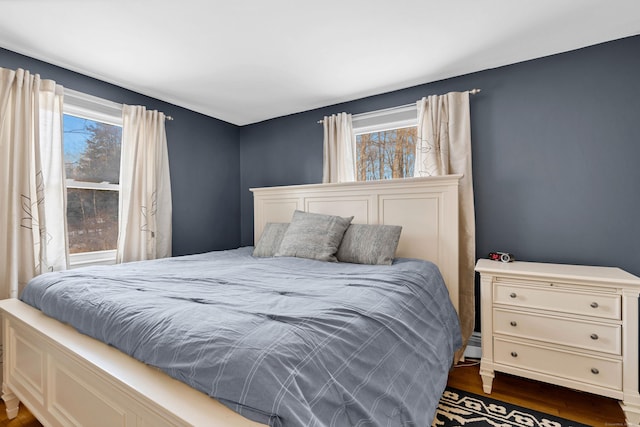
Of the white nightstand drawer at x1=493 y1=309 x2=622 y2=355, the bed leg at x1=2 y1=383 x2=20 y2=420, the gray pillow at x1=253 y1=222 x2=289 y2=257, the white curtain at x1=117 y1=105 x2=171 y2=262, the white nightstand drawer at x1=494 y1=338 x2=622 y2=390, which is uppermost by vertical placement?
the white curtain at x1=117 y1=105 x2=171 y2=262

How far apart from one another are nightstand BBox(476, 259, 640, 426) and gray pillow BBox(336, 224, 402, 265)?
592 mm

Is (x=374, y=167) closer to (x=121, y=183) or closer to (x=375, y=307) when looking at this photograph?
(x=375, y=307)

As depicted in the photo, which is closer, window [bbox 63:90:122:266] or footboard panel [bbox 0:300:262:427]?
footboard panel [bbox 0:300:262:427]

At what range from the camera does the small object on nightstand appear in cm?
217

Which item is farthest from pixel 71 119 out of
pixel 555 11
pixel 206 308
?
pixel 555 11

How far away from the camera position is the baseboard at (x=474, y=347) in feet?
7.81

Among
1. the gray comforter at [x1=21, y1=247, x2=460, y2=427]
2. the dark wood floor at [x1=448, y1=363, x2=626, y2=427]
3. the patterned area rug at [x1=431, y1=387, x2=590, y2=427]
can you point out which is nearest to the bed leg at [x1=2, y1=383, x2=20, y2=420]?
the gray comforter at [x1=21, y1=247, x2=460, y2=427]

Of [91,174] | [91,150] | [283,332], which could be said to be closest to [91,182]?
[91,174]

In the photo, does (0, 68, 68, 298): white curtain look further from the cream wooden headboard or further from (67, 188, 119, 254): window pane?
the cream wooden headboard

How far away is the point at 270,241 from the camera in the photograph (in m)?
2.75

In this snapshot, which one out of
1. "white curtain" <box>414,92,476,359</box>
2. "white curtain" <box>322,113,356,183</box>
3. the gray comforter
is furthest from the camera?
"white curtain" <box>322,113,356,183</box>

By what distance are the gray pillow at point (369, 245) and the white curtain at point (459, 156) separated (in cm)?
60

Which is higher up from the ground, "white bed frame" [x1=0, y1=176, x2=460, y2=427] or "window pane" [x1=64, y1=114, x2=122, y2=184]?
"window pane" [x1=64, y1=114, x2=122, y2=184]

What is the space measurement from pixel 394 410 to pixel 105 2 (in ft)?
7.83
